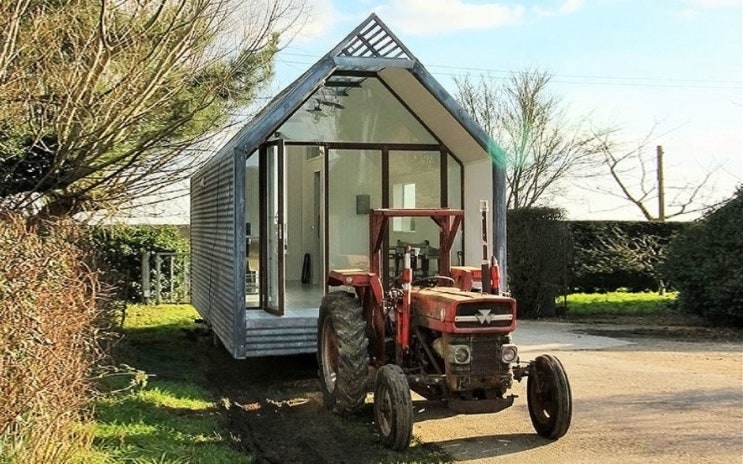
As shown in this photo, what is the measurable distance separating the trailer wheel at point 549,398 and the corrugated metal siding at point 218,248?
123 inches

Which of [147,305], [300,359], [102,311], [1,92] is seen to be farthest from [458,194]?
[147,305]

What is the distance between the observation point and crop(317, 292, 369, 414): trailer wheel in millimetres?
6750

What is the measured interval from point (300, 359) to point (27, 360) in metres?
6.01

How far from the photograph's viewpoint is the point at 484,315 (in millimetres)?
6199

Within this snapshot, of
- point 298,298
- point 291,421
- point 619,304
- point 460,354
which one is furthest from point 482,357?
point 619,304

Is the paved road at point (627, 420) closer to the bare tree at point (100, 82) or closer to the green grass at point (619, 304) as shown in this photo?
the bare tree at point (100, 82)

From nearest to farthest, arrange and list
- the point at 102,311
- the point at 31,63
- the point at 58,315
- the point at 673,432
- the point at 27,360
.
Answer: the point at 27,360
the point at 58,315
the point at 673,432
the point at 102,311
the point at 31,63

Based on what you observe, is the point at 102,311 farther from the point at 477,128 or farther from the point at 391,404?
the point at 477,128

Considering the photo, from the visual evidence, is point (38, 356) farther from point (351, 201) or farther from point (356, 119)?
point (351, 201)

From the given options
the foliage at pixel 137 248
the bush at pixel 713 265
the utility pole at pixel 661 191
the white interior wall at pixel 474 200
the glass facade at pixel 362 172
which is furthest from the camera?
the utility pole at pixel 661 191

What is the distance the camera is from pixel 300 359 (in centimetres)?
1069

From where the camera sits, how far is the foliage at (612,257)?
67.5ft

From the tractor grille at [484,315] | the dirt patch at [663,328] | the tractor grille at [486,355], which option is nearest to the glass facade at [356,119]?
the tractor grille at [484,315]

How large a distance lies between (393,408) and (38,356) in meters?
2.51
